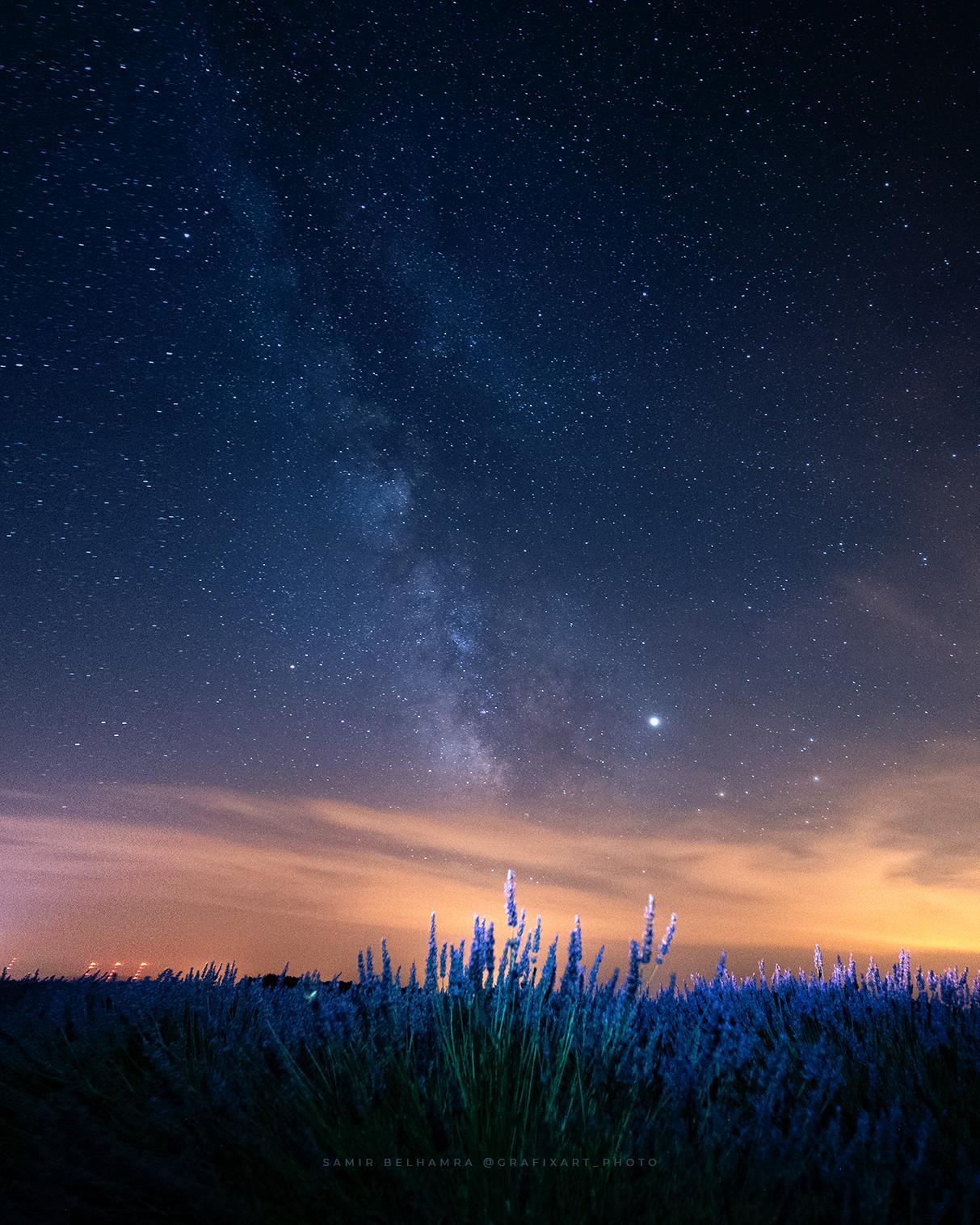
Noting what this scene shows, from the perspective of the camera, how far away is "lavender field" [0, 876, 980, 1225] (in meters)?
2.02

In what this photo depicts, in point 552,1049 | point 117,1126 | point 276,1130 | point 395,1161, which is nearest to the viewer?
point 395,1161

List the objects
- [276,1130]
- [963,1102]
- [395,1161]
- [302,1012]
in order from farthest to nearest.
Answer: [302,1012] → [963,1102] → [276,1130] → [395,1161]

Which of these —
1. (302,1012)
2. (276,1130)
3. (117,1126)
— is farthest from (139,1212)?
(302,1012)

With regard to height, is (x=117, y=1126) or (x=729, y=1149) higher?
(x=729, y=1149)

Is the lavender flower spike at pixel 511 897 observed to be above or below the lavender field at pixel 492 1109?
above

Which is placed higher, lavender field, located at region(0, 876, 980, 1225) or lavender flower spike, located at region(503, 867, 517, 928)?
lavender flower spike, located at region(503, 867, 517, 928)

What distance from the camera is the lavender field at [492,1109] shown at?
2.02 metres

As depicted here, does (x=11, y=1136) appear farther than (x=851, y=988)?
No

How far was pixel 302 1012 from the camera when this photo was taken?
354 centimetres

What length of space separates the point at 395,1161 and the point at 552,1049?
1.30 meters

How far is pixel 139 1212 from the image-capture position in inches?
84.4

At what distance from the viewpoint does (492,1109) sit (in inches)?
99.3

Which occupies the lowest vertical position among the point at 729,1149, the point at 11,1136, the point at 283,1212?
the point at 11,1136

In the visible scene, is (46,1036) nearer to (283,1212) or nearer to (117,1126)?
(117,1126)
